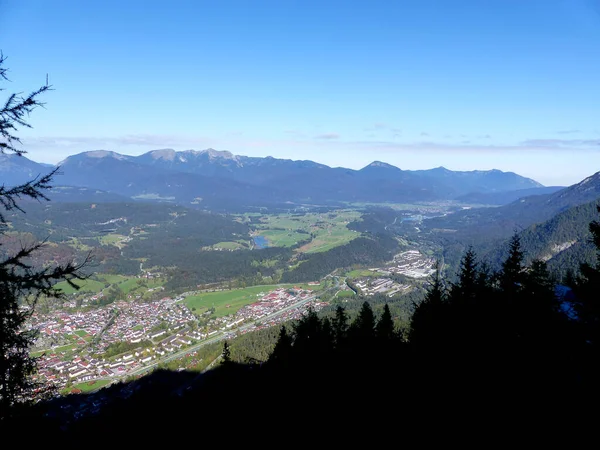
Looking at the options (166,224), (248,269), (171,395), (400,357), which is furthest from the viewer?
(166,224)

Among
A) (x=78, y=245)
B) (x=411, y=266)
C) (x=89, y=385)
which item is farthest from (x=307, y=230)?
(x=89, y=385)

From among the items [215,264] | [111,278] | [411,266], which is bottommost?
[111,278]

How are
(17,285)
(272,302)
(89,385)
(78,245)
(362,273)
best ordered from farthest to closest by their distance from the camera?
1. (78,245)
2. (362,273)
3. (272,302)
4. (89,385)
5. (17,285)

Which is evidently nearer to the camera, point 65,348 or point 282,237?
point 65,348

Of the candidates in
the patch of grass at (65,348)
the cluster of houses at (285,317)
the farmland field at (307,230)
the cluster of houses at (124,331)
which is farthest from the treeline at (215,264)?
the patch of grass at (65,348)

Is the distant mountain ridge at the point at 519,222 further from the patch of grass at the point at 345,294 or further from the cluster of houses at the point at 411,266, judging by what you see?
the patch of grass at the point at 345,294

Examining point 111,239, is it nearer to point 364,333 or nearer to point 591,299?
point 364,333

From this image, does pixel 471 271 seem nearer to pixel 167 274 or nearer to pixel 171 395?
pixel 171 395

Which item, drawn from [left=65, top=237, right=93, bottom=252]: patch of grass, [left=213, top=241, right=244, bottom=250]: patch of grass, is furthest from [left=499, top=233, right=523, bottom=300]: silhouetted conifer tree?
[left=65, top=237, right=93, bottom=252]: patch of grass

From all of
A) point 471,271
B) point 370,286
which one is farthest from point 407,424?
point 370,286
